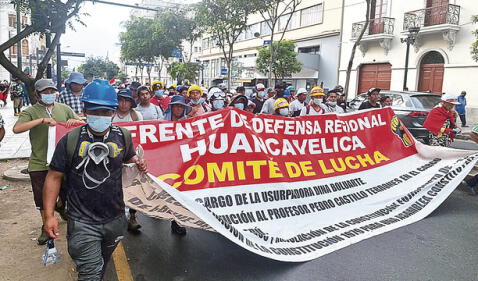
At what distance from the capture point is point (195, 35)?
31359 millimetres

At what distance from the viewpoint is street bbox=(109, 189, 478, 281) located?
135 inches

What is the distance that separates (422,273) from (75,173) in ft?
10.1

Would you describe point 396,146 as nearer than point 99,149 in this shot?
No

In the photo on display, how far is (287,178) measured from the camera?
4348mm

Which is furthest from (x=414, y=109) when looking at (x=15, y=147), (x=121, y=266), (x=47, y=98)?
(x=15, y=147)

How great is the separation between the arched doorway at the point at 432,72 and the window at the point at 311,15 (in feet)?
36.4

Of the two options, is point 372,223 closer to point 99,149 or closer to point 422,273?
point 422,273

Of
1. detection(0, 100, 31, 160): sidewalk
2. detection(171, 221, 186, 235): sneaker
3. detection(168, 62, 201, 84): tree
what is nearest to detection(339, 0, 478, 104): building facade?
detection(168, 62, 201, 84): tree

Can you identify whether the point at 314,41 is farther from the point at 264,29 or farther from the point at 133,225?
the point at 133,225

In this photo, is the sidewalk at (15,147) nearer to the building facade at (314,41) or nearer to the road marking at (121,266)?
the road marking at (121,266)

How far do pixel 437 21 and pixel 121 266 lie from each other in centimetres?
2259

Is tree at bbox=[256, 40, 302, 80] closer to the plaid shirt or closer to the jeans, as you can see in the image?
the plaid shirt

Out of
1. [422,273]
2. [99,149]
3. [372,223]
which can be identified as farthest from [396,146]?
[99,149]

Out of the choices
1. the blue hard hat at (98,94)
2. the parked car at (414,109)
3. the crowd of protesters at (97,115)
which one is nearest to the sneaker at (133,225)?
the crowd of protesters at (97,115)
